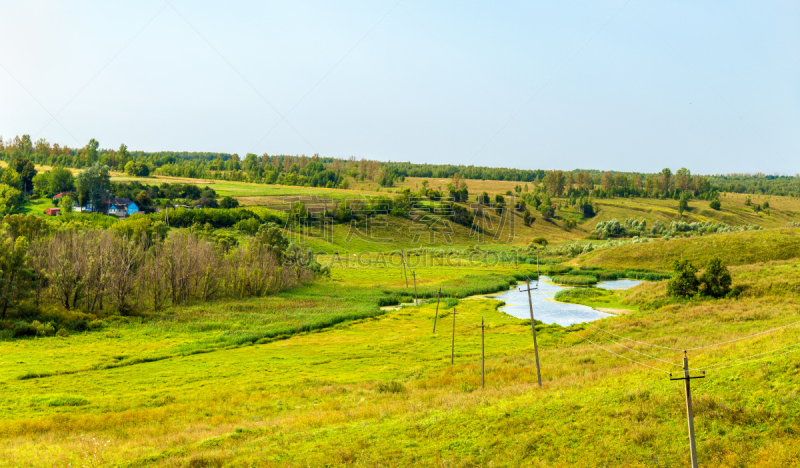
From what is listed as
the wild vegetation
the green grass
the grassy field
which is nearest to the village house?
the wild vegetation

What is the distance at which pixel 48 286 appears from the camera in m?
59.2

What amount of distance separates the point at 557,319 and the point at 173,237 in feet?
169

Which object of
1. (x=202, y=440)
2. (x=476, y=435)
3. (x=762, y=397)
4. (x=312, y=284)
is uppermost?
(x=762, y=397)

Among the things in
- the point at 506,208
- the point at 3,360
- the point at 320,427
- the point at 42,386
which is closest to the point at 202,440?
the point at 320,427

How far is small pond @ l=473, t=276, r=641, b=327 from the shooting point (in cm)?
5916

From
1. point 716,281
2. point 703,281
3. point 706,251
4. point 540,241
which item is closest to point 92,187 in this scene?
point 540,241

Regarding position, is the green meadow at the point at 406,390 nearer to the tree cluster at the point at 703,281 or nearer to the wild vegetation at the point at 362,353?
the wild vegetation at the point at 362,353

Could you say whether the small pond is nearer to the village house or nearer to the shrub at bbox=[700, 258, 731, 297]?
the shrub at bbox=[700, 258, 731, 297]

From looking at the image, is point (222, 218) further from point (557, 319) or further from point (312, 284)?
point (557, 319)

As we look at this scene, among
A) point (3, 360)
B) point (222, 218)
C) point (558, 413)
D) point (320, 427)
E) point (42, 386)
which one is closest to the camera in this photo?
point (558, 413)

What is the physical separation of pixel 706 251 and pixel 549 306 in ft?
124

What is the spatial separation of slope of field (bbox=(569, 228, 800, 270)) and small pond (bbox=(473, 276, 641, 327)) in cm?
1116

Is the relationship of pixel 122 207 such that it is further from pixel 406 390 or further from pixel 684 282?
pixel 684 282

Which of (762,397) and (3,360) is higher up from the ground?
(762,397)
